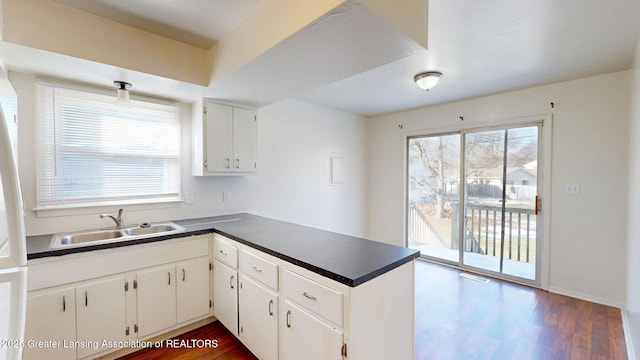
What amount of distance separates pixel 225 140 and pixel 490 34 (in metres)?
2.49

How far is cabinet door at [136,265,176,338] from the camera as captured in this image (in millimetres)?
2066

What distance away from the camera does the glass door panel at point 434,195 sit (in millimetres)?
4078

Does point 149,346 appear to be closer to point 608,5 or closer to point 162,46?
point 162,46

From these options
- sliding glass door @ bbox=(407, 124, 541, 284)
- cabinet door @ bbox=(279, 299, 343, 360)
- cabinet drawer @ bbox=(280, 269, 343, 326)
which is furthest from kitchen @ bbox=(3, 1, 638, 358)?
cabinet door @ bbox=(279, 299, 343, 360)

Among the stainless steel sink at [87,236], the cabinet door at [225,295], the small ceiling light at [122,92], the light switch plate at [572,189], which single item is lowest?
the cabinet door at [225,295]

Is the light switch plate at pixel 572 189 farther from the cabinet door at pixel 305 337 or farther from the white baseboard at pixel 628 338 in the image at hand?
the cabinet door at pixel 305 337

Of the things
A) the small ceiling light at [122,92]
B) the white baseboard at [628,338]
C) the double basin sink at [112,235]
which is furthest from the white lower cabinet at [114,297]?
the white baseboard at [628,338]

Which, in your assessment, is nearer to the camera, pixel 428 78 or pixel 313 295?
pixel 313 295

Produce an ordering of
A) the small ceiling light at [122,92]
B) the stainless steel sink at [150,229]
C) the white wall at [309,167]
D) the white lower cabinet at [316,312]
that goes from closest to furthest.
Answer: the white lower cabinet at [316,312], the small ceiling light at [122,92], the stainless steel sink at [150,229], the white wall at [309,167]

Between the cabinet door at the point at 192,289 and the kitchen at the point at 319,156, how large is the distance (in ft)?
2.29

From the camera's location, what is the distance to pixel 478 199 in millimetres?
3807

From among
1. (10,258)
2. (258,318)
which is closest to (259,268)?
(258,318)

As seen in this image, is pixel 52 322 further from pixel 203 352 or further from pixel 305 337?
pixel 305 337

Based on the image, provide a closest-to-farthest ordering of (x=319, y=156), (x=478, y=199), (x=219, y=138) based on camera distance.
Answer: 1. (x=219, y=138)
2. (x=478, y=199)
3. (x=319, y=156)
